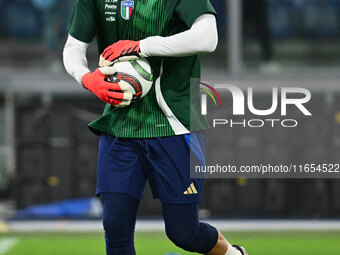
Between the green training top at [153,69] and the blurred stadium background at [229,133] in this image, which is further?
the blurred stadium background at [229,133]

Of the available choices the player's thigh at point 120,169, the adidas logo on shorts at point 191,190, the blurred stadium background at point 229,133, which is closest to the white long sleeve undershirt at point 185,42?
the player's thigh at point 120,169

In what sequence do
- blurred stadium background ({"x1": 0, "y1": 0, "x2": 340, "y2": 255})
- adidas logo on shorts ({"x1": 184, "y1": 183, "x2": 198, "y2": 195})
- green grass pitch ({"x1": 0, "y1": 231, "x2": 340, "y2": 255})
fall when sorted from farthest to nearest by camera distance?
blurred stadium background ({"x1": 0, "y1": 0, "x2": 340, "y2": 255}), green grass pitch ({"x1": 0, "y1": 231, "x2": 340, "y2": 255}), adidas logo on shorts ({"x1": 184, "y1": 183, "x2": 198, "y2": 195})

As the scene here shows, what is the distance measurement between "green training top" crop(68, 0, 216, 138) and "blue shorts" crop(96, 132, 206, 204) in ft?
0.16

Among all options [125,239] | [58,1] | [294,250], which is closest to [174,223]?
[125,239]

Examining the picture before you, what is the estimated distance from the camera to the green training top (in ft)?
11.6

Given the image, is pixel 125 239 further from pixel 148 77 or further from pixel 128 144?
pixel 148 77

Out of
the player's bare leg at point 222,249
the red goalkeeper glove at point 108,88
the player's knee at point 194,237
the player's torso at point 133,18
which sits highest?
the player's torso at point 133,18

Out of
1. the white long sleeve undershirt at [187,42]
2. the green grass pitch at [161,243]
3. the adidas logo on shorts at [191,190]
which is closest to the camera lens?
the white long sleeve undershirt at [187,42]

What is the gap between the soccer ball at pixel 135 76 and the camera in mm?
3498

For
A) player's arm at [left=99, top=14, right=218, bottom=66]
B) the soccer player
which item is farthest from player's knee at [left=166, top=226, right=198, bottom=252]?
player's arm at [left=99, top=14, right=218, bottom=66]

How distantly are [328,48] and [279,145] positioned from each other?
1.81 m

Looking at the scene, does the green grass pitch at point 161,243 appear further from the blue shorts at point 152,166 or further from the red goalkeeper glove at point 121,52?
the red goalkeeper glove at point 121,52

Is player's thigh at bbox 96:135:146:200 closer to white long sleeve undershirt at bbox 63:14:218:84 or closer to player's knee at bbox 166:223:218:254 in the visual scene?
player's knee at bbox 166:223:218:254

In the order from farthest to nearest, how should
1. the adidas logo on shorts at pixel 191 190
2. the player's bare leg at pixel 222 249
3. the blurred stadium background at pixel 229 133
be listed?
1. the blurred stadium background at pixel 229 133
2. the player's bare leg at pixel 222 249
3. the adidas logo on shorts at pixel 191 190
